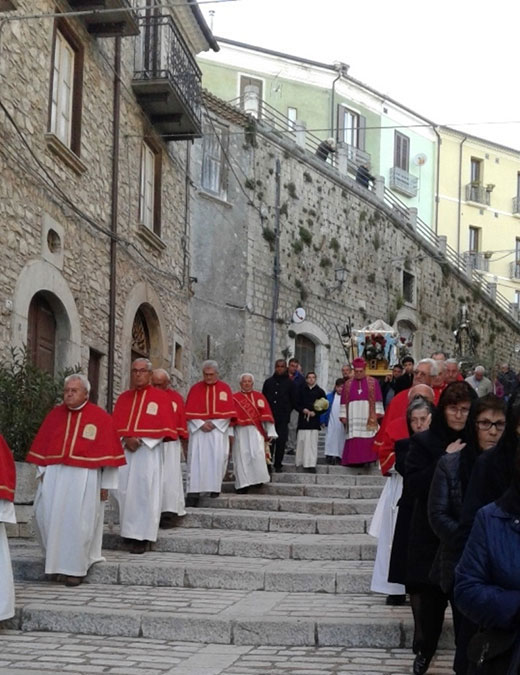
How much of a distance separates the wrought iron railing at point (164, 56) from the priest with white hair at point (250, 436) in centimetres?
595

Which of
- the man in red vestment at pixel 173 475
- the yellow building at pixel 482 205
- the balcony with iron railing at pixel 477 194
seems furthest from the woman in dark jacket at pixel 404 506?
→ the balcony with iron railing at pixel 477 194

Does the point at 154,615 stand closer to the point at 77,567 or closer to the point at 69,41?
the point at 77,567

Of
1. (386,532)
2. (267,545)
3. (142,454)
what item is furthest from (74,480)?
(386,532)

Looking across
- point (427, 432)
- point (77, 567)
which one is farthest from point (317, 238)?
point (427, 432)

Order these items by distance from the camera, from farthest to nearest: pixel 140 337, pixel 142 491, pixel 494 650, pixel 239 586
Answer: pixel 140 337
pixel 142 491
pixel 239 586
pixel 494 650

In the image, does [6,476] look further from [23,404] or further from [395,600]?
[23,404]

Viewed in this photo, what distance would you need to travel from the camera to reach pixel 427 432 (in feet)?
21.8

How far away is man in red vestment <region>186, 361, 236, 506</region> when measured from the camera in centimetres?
1267

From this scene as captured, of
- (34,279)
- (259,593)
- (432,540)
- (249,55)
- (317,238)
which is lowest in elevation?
(259,593)

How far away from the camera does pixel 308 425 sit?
627 inches

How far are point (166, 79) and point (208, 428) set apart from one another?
6844mm

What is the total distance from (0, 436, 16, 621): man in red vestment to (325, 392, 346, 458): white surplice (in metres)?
9.62

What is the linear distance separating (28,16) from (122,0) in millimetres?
2485

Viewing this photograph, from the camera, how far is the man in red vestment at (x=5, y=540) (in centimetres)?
736
